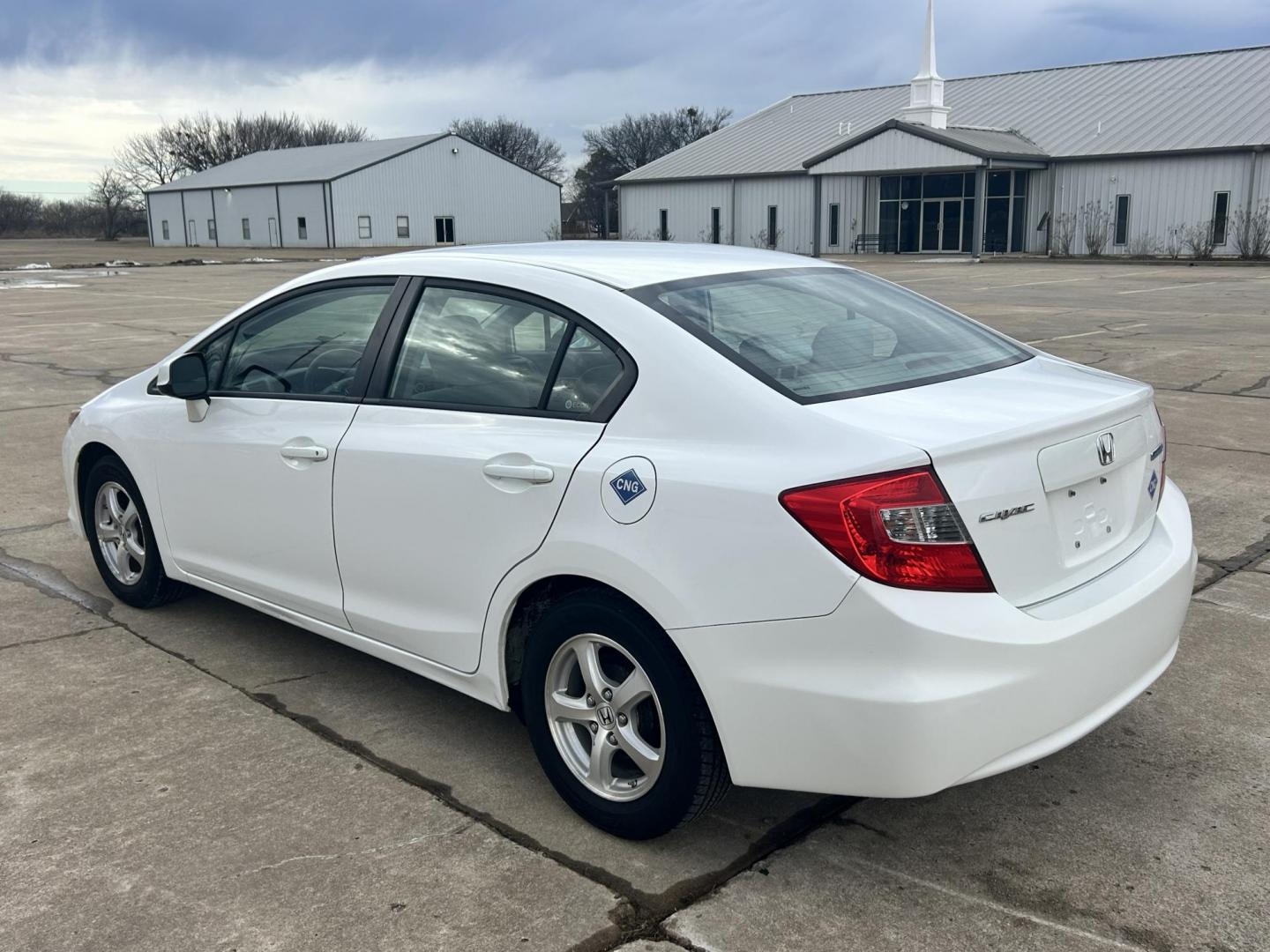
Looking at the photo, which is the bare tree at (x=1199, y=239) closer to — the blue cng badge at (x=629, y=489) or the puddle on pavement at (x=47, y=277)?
the puddle on pavement at (x=47, y=277)

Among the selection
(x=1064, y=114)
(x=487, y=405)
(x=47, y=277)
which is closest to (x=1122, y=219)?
(x=1064, y=114)

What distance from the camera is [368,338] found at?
3.93 m

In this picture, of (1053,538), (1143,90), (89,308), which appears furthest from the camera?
(1143,90)

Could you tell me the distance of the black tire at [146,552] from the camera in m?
4.89

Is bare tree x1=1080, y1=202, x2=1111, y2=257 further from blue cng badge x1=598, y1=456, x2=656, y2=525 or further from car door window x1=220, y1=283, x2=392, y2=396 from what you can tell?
blue cng badge x1=598, y1=456, x2=656, y2=525

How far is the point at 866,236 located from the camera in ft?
159

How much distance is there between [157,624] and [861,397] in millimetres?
3344

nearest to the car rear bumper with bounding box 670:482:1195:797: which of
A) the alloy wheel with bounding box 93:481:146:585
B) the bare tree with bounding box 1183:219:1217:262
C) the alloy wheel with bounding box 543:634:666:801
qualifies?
the alloy wheel with bounding box 543:634:666:801

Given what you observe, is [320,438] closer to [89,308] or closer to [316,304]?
[316,304]

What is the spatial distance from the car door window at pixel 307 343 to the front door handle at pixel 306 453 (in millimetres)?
209

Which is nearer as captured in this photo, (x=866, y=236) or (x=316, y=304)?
(x=316, y=304)

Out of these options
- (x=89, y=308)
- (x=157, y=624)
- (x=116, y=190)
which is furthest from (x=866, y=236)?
(x=116, y=190)

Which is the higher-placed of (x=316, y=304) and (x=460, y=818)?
(x=316, y=304)

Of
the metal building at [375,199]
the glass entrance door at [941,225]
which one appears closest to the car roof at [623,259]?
the glass entrance door at [941,225]
